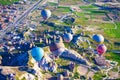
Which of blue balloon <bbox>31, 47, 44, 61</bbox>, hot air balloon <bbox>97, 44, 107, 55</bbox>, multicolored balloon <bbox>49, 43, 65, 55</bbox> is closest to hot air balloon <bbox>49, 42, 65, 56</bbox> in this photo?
multicolored balloon <bbox>49, 43, 65, 55</bbox>

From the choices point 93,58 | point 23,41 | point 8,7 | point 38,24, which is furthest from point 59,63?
point 8,7

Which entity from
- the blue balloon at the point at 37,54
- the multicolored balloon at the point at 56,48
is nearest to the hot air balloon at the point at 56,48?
the multicolored balloon at the point at 56,48

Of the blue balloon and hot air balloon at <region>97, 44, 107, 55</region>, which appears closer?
the blue balloon

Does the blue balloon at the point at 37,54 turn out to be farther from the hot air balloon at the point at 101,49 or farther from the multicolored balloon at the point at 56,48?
the hot air balloon at the point at 101,49

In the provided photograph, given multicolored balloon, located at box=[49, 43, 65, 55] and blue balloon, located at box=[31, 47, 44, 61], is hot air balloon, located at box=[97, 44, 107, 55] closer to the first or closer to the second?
multicolored balloon, located at box=[49, 43, 65, 55]

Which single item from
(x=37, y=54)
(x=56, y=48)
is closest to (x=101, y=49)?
(x=56, y=48)

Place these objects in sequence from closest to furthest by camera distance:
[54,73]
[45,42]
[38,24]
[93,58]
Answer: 1. [54,73]
2. [93,58]
3. [45,42]
4. [38,24]

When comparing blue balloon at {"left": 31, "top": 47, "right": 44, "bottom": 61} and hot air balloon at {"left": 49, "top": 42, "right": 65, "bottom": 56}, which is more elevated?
blue balloon at {"left": 31, "top": 47, "right": 44, "bottom": 61}

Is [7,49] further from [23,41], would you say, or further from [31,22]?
[31,22]

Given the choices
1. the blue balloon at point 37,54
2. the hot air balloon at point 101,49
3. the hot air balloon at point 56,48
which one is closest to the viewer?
the blue balloon at point 37,54

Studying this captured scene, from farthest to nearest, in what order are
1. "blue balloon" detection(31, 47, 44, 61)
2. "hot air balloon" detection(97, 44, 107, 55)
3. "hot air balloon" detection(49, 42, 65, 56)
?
1. "hot air balloon" detection(97, 44, 107, 55)
2. "hot air balloon" detection(49, 42, 65, 56)
3. "blue balloon" detection(31, 47, 44, 61)

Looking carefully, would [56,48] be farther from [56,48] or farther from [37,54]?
[37,54]
